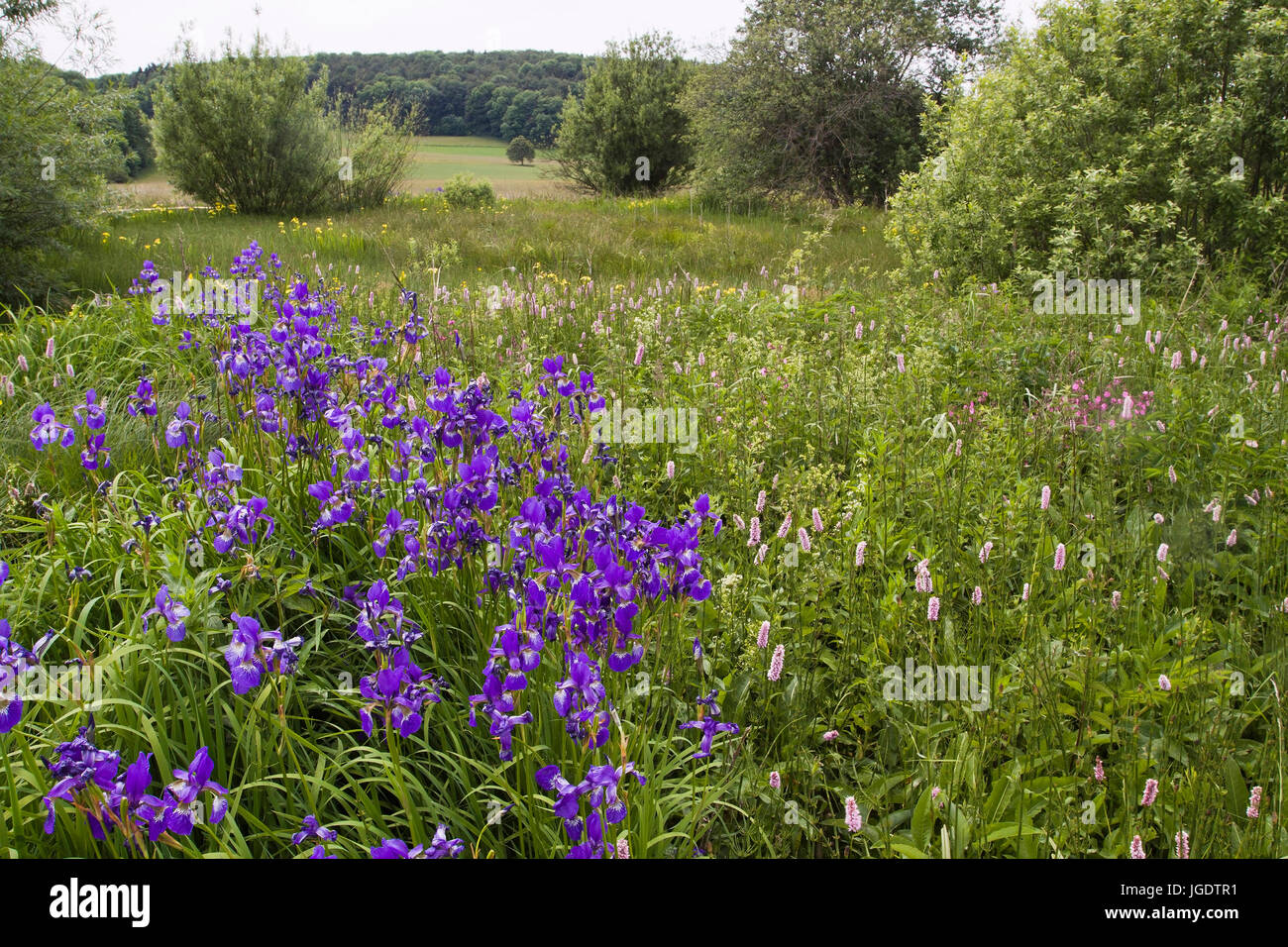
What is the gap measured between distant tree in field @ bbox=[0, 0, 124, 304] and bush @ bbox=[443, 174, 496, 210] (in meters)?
9.84

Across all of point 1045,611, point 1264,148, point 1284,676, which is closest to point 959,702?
point 1045,611

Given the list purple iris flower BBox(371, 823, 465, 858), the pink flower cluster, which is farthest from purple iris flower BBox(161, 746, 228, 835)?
the pink flower cluster

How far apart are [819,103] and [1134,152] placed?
504 inches

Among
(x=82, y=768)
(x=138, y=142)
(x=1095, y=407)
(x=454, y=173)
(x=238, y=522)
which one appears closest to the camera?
(x=82, y=768)

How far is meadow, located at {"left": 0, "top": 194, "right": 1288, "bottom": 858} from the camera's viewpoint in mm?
1853

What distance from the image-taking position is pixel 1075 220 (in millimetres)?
7227

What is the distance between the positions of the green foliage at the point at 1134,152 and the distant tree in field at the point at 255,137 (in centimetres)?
1318

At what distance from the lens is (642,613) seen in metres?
2.59

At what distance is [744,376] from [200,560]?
3036 millimetres

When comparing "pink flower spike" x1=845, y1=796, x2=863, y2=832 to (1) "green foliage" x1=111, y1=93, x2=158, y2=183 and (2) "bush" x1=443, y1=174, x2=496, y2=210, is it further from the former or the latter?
(1) "green foliage" x1=111, y1=93, x2=158, y2=183

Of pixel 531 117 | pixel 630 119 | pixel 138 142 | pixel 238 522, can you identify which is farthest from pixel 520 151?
pixel 238 522

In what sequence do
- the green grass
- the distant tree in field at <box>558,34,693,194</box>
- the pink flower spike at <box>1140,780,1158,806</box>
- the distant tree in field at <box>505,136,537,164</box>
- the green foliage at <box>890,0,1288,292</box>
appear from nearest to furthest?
the pink flower spike at <box>1140,780,1158,806</box> < the green foliage at <box>890,0,1288,292</box> < the green grass < the distant tree in field at <box>558,34,693,194</box> < the distant tree in field at <box>505,136,537,164</box>

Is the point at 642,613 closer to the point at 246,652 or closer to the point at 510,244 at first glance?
the point at 246,652
